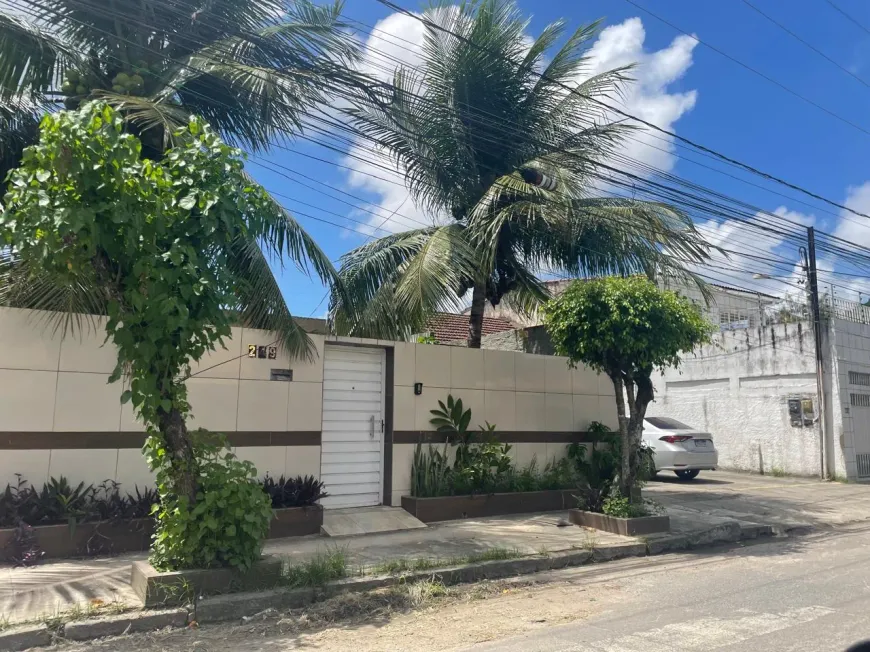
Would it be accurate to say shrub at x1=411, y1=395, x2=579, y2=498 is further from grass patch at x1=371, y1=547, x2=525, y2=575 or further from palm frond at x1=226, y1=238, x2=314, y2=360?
palm frond at x1=226, y1=238, x2=314, y2=360

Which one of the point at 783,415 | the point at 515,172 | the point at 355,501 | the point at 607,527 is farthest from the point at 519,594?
the point at 783,415

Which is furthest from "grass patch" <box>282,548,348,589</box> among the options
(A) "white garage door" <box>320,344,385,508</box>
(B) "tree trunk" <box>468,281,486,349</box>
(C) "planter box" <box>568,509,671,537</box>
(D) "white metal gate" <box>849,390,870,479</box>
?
(D) "white metal gate" <box>849,390,870,479</box>

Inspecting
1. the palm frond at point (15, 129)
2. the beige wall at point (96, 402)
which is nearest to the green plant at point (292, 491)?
the beige wall at point (96, 402)

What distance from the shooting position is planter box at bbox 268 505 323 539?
27.9 ft

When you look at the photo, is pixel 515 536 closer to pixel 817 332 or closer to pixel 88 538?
pixel 88 538

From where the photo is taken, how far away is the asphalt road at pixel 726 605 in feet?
16.9

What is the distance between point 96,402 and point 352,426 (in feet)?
11.3

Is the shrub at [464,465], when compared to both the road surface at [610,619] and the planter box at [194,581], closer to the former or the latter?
the road surface at [610,619]

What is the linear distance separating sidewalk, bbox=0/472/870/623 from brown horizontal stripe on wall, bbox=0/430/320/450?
1.29 m

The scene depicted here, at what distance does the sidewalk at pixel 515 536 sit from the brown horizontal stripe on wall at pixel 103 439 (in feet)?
4.24

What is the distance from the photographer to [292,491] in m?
8.83

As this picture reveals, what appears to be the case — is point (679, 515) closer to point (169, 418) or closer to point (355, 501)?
point (355, 501)

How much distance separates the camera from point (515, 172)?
1178 centimetres

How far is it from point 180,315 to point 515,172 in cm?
750
